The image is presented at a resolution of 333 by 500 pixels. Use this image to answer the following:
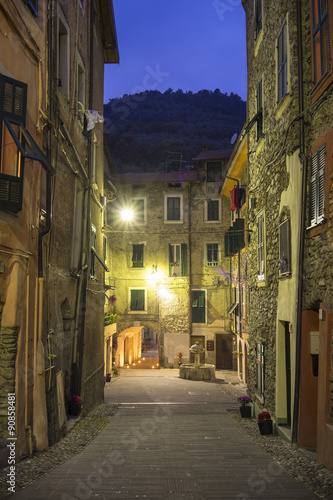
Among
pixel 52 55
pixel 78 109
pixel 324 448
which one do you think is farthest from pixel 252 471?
pixel 78 109

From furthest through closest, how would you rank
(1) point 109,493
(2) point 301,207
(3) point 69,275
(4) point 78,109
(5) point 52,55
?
(4) point 78,109 → (3) point 69,275 → (5) point 52,55 → (2) point 301,207 → (1) point 109,493

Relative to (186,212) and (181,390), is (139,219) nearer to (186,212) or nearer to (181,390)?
(186,212)

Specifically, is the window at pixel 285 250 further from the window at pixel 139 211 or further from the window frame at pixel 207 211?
the window at pixel 139 211

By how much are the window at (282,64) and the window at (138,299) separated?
75.0ft

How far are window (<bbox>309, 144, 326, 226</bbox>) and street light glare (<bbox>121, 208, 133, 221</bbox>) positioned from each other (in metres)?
24.1

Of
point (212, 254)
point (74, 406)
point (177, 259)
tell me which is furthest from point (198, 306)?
point (74, 406)

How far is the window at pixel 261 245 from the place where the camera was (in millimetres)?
12289

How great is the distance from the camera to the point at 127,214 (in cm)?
3177

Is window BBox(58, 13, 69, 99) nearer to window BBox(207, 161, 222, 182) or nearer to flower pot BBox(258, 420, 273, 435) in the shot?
flower pot BBox(258, 420, 273, 435)

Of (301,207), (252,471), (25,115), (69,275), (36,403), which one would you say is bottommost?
(252,471)

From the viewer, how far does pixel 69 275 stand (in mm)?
12156

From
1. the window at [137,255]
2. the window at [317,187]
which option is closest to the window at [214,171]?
the window at [137,255]

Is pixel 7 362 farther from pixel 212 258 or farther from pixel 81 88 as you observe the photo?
pixel 212 258

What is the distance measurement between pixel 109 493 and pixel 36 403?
3.15 meters
